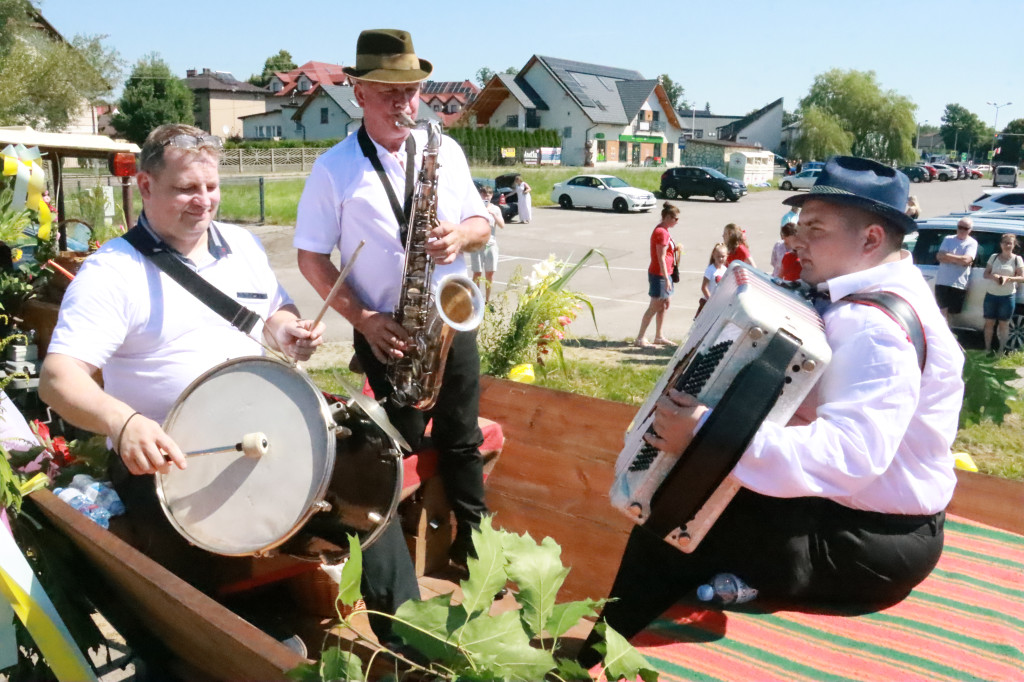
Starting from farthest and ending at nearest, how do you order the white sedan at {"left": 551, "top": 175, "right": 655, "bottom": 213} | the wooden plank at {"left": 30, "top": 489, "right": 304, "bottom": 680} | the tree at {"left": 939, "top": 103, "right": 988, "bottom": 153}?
the tree at {"left": 939, "top": 103, "right": 988, "bottom": 153}, the white sedan at {"left": 551, "top": 175, "right": 655, "bottom": 213}, the wooden plank at {"left": 30, "top": 489, "right": 304, "bottom": 680}

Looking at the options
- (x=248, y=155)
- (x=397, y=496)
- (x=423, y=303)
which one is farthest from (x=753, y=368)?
(x=248, y=155)

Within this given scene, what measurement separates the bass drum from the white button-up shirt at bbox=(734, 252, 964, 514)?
1.01 meters

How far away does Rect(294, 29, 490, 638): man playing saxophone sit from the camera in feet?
9.85

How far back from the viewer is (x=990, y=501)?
292cm

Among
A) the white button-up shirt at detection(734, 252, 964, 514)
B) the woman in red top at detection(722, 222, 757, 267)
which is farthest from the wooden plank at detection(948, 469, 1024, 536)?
the woman in red top at detection(722, 222, 757, 267)

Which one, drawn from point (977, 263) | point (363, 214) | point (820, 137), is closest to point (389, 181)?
point (363, 214)

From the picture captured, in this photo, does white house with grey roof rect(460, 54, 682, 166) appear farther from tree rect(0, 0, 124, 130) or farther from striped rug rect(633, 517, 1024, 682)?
striped rug rect(633, 517, 1024, 682)

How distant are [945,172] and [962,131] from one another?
65841 mm

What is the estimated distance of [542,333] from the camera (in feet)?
23.0

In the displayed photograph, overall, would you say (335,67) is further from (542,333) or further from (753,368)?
(753,368)

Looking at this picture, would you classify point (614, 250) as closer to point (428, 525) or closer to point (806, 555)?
point (428, 525)

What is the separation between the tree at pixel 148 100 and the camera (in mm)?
51219

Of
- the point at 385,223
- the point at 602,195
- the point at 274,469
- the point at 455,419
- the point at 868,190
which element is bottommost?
the point at 455,419

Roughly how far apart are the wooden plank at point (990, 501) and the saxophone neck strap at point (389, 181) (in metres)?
2.17
